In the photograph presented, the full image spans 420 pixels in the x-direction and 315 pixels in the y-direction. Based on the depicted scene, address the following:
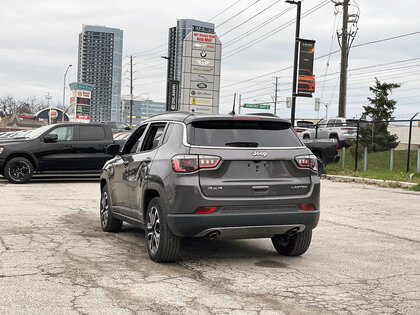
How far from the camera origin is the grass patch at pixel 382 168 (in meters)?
19.2

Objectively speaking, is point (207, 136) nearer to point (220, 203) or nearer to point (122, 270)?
point (220, 203)

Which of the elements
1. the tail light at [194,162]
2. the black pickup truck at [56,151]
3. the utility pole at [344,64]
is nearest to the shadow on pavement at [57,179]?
the black pickup truck at [56,151]

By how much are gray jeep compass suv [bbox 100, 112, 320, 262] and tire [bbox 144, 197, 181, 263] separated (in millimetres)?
11

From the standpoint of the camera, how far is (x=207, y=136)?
5969mm

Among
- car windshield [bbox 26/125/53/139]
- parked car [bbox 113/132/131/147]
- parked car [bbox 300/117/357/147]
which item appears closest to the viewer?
car windshield [bbox 26/125/53/139]

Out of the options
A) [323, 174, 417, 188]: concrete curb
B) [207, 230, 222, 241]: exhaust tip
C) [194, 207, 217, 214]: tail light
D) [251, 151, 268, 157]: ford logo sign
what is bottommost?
[323, 174, 417, 188]: concrete curb

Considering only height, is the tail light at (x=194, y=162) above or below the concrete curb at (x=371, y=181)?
above

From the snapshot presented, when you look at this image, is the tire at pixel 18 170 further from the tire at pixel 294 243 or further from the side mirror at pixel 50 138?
the tire at pixel 294 243

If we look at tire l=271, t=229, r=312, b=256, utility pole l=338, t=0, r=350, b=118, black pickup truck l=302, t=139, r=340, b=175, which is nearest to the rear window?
black pickup truck l=302, t=139, r=340, b=175

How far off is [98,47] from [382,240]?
176309 mm

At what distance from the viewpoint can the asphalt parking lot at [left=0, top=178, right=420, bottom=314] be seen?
4.59m

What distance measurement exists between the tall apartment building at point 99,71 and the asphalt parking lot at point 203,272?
15974 centimetres

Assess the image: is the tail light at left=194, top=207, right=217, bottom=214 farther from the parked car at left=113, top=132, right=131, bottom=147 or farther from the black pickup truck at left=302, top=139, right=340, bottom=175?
the black pickup truck at left=302, top=139, right=340, bottom=175

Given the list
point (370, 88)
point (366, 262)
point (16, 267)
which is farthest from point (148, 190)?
point (370, 88)
